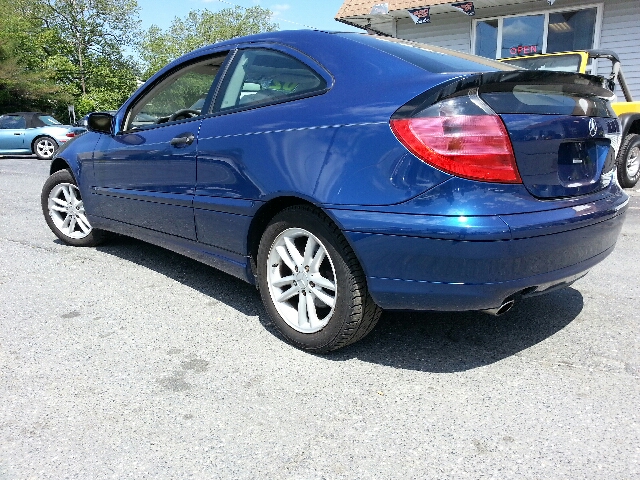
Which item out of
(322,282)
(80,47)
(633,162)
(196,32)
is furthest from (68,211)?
(196,32)

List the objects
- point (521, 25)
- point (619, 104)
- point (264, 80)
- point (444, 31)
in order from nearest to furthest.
→ point (264, 80) < point (619, 104) < point (521, 25) < point (444, 31)

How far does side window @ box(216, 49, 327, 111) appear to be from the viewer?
2788mm

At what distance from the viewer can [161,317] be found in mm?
3246

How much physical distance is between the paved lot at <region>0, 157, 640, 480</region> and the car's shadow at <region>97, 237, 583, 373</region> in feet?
0.04

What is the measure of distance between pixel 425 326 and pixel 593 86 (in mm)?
1458

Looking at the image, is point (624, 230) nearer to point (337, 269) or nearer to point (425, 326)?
point (425, 326)

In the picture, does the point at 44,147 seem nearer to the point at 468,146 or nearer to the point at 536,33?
the point at 536,33

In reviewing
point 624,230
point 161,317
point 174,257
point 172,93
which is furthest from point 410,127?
point 624,230

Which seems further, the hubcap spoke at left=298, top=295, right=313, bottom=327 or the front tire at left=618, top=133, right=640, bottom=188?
the front tire at left=618, top=133, right=640, bottom=188

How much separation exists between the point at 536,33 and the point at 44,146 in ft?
44.6

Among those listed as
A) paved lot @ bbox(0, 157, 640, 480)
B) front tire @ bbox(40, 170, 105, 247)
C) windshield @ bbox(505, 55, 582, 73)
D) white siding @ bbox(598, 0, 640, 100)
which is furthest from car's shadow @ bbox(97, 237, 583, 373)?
white siding @ bbox(598, 0, 640, 100)

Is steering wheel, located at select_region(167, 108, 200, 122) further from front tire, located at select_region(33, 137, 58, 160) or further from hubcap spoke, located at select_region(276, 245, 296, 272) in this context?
front tire, located at select_region(33, 137, 58, 160)

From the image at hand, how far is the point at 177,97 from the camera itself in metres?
3.87

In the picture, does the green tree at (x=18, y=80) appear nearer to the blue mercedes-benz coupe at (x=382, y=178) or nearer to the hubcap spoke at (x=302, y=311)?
the blue mercedes-benz coupe at (x=382, y=178)
